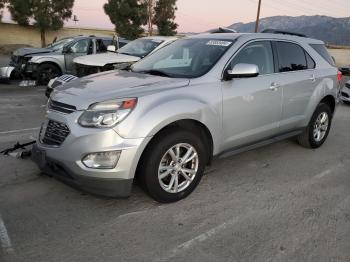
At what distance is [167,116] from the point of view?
3.63m

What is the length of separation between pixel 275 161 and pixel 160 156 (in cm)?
235

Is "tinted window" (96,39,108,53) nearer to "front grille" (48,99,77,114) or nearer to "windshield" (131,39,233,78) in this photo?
"windshield" (131,39,233,78)

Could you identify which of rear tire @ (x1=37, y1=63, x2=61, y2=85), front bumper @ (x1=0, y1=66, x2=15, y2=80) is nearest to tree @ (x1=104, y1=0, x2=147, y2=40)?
rear tire @ (x1=37, y1=63, x2=61, y2=85)

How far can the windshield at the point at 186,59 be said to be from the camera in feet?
14.2

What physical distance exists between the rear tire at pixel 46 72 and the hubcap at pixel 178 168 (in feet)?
29.7

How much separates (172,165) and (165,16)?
3465 centimetres

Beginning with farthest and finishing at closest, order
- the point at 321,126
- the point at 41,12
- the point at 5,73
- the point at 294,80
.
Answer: the point at 41,12, the point at 5,73, the point at 321,126, the point at 294,80

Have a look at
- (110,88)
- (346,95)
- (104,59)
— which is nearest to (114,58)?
(104,59)

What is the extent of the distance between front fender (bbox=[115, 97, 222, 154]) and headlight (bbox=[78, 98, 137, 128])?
70mm

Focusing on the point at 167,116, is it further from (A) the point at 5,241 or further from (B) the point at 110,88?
(A) the point at 5,241

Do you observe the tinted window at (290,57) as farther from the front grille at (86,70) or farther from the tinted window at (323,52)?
the front grille at (86,70)

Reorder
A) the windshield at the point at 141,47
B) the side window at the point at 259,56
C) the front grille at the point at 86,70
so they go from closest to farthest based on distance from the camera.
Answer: the side window at the point at 259,56 → the front grille at the point at 86,70 → the windshield at the point at 141,47

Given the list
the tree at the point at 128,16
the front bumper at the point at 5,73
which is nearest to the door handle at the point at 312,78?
the front bumper at the point at 5,73

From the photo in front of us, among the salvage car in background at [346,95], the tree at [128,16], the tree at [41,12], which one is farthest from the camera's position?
the tree at [128,16]
